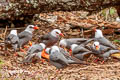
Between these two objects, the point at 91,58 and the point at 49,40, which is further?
the point at 49,40

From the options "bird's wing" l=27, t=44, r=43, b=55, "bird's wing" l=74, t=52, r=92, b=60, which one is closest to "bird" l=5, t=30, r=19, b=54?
"bird's wing" l=27, t=44, r=43, b=55

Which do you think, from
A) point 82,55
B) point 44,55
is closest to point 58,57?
point 82,55

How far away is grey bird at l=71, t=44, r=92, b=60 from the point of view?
5.93 metres

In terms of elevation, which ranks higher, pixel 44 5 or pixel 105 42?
pixel 44 5

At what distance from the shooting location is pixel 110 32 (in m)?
8.08

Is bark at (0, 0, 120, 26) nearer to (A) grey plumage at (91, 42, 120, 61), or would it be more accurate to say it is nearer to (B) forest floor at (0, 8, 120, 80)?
(B) forest floor at (0, 8, 120, 80)

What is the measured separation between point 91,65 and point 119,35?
2.61 m

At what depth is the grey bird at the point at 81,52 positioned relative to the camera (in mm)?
5931

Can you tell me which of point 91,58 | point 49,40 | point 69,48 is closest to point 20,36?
point 49,40

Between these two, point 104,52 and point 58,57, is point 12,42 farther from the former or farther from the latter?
point 104,52

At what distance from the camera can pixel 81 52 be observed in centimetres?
603

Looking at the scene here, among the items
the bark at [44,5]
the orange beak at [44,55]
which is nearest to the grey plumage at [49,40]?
the orange beak at [44,55]

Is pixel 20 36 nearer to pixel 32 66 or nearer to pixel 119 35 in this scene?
pixel 32 66

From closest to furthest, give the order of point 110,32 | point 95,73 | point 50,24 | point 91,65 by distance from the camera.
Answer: point 95,73 → point 91,65 → point 110,32 → point 50,24
